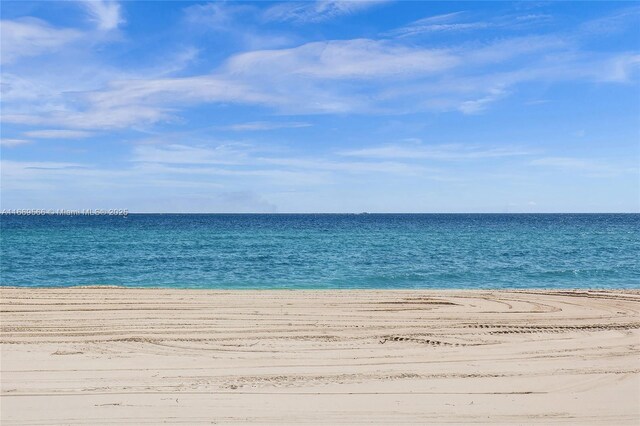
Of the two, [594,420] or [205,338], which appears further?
[205,338]

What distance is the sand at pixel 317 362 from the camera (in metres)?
5.97

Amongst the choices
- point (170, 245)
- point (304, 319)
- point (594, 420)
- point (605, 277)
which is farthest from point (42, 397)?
point (170, 245)

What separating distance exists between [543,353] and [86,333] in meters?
8.07

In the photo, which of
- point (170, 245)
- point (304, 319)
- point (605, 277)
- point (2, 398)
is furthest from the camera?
point (170, 245)

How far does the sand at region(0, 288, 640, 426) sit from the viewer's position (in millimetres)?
5973

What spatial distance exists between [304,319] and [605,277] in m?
15.3

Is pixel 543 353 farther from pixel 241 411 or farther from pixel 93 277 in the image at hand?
pixel 93 277

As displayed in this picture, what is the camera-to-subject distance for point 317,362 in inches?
308

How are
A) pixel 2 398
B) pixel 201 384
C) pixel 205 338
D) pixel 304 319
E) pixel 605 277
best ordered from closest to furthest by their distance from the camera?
1. pixel 2 398
2. pixel 201 384
3. pixel 205 338
4. pixel 304 319
5. pixel 605 277

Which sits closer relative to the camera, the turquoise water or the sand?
the sand

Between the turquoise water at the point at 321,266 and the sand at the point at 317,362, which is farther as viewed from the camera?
the turquoise water at the point at 321,266

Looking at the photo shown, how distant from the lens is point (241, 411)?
593 cm

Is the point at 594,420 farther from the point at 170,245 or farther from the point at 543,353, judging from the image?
the point at 170,245

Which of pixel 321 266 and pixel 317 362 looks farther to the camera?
pixel 321 266
